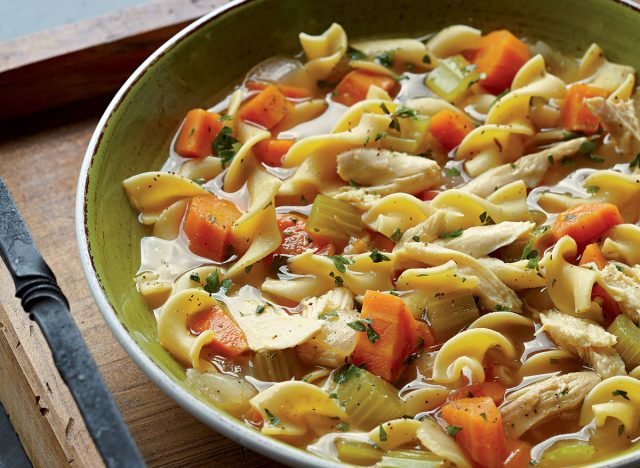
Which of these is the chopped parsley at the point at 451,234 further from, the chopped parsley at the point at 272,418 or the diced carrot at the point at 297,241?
the chopped parsley at the point at 272,418

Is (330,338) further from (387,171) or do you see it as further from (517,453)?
(387,171)

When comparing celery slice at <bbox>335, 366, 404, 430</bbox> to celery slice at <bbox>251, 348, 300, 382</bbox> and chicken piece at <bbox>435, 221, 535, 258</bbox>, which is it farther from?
chicken piece at <bbox>435, 221, 535, 258</bbox>

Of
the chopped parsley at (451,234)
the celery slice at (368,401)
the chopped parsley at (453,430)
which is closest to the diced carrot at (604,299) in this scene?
the chopped parsley at (451,234)

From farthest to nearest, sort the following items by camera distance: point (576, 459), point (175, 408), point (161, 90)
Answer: point (161, 90), point (175, 408), point (576, 459)

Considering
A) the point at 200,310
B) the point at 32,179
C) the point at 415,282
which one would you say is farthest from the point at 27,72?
the point at 415,282

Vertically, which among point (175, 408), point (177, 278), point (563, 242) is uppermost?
point (563, 242)

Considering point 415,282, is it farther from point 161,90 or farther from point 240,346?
point 161,90

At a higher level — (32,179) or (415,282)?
(415,282)
